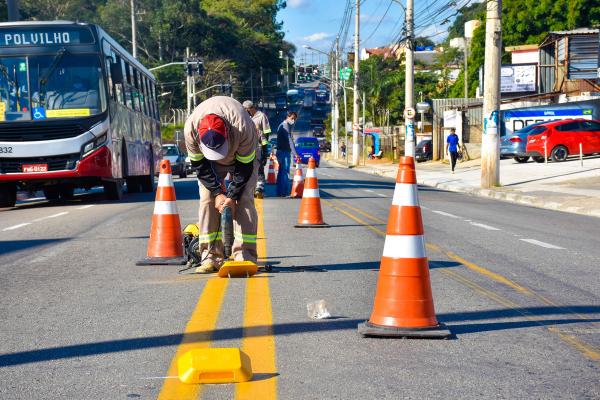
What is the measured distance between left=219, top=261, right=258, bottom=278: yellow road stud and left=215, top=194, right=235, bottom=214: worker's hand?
0.50 m

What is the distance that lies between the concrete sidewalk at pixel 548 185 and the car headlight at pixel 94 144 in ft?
32.5

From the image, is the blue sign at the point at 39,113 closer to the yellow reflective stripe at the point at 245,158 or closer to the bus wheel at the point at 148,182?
the bus wheel at the point at 148,182

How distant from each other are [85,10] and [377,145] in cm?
3244

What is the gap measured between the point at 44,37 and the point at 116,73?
5.63 feet

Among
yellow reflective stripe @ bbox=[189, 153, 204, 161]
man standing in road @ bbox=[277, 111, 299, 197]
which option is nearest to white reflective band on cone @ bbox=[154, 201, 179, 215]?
yellow reflective stripe @ bbox=[189, 153, 204, 161]

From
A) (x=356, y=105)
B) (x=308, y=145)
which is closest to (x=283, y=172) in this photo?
(x=308, y=145)

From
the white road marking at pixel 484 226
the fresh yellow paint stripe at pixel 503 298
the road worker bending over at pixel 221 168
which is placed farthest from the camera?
the white road marking at pixel 484 226

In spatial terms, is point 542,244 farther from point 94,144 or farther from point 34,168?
point 34,168

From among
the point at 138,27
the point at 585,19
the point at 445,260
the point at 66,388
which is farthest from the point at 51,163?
the point at 138,27

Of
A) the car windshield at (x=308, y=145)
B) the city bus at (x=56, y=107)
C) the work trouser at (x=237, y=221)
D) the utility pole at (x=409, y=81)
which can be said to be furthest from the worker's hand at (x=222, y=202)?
the car windshield at (x=308, y=145)

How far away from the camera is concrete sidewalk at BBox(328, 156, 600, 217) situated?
66.9 feet

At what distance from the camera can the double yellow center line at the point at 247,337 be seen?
4.33 m

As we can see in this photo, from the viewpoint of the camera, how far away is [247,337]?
5512 millimetres

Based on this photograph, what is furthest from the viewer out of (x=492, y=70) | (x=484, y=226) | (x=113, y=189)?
(x=492, y=70)
